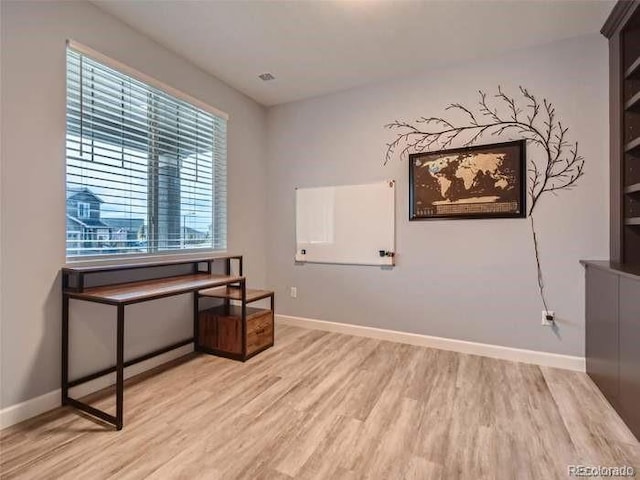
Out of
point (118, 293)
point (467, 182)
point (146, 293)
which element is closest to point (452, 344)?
point (467, 182)

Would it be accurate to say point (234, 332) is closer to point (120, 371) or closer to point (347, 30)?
point (120, 371)

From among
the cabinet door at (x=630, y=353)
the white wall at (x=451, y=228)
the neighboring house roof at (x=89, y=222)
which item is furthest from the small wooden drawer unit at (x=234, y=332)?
the cabinet door at (x=630, y=353)

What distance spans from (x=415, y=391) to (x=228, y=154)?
2.82 metres

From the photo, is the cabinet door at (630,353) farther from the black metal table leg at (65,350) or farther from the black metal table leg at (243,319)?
the black metal table leg at (65,350)

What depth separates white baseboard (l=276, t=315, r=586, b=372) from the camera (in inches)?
101

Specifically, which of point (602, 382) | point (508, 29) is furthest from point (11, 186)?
point (602, 382)

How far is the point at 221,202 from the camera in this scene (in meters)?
3.28

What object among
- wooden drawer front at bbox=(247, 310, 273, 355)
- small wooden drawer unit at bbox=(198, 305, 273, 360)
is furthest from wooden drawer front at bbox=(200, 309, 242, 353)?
wooden drawer front at bbox=(247, 310, 273, 355)

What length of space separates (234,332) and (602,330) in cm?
276

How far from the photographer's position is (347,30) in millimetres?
2439

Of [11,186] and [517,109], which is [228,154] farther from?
[517,109]

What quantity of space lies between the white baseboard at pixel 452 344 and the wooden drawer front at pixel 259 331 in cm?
76

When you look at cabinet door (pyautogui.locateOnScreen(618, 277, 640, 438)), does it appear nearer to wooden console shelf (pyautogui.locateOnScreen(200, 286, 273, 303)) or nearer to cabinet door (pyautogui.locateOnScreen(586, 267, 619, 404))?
cabinet door (pyautogui.locateOnScreen(586, 267, 619, 404))

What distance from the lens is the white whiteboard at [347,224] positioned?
3.22 m
